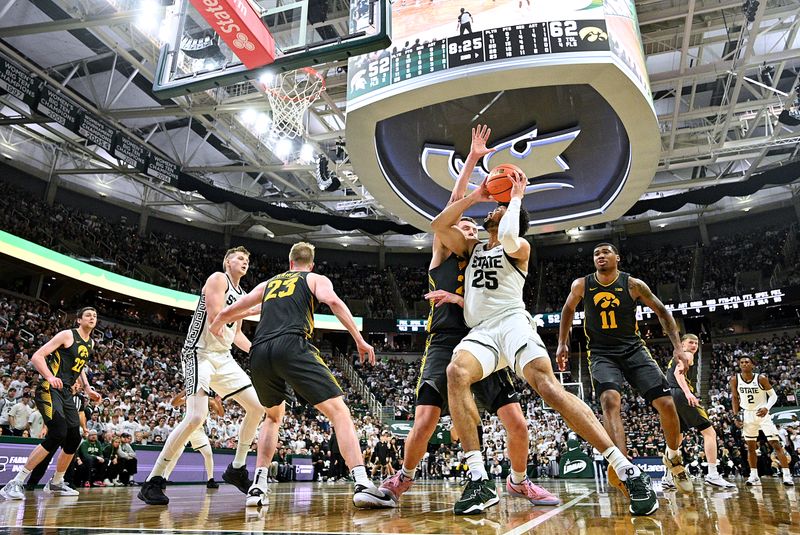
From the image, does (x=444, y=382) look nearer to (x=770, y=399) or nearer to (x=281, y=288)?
(x=281, y=288)

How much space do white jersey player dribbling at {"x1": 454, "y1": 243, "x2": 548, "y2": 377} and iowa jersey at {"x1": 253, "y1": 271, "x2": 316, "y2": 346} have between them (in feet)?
3.44

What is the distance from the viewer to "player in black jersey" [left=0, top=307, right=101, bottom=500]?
Result: 535 cm

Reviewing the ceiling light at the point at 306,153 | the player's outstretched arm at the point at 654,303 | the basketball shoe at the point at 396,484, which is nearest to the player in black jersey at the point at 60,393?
the basketball shoe at the point at 396,484

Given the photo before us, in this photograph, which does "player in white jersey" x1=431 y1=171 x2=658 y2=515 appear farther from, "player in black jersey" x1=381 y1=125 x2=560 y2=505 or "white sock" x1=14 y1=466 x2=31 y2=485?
"white sock" x1=14 y1=466 x2=31 y2=485

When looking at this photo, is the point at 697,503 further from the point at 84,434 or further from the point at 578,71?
the point at 84,434


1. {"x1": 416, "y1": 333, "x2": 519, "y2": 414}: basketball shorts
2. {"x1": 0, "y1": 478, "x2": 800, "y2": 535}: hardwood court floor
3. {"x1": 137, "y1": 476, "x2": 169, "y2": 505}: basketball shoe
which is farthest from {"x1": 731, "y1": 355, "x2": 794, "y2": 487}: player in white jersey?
{"x1": 137, "y1": 476, "x2": 169, "y2": 505}: basketball shoe

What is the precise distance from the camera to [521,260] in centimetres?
359

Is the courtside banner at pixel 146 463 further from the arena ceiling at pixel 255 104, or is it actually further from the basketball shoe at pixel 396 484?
the arena ceiling at pixel 255 104

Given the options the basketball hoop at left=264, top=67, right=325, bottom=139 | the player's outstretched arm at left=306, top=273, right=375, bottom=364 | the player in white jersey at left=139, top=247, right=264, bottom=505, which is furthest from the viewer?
the basketball hoop at left=264, top=67, right=325, bottom=139

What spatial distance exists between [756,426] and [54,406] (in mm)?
8640

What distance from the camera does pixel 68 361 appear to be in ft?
18.7

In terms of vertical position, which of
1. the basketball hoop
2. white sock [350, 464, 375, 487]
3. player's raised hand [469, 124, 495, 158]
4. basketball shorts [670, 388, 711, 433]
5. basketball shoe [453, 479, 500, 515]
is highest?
the basketball hoop

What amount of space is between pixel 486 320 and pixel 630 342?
199cm

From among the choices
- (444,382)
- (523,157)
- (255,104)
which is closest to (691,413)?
(444,382)
